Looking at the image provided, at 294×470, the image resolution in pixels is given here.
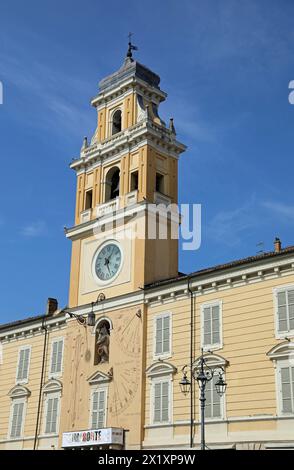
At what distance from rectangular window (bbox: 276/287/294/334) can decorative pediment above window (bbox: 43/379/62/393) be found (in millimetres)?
15884

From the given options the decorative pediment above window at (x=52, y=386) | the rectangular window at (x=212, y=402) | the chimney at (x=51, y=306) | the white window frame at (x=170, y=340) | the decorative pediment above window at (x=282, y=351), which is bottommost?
the rectangular window at (x=212, y=402)

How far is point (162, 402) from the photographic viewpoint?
31.5 meters

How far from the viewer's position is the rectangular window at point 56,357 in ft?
128

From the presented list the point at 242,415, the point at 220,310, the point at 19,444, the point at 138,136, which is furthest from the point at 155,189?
the point at 19,444

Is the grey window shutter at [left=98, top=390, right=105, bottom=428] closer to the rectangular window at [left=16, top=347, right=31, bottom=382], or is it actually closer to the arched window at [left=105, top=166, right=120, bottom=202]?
the rectangular window at [left=16, top=347, right=31, bottom=382]

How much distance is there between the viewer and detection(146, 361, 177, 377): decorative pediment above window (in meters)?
31.6

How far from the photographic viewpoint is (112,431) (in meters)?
32.0

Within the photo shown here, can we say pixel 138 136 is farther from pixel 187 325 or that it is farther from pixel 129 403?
pixel 129 403

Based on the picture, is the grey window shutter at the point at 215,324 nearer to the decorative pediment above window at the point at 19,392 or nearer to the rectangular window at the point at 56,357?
the rectangular window at the point at 56,357

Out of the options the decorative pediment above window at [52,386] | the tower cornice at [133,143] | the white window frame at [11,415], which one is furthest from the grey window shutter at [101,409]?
the tower cornice at [133,143]

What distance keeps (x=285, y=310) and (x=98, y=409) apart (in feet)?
41.2

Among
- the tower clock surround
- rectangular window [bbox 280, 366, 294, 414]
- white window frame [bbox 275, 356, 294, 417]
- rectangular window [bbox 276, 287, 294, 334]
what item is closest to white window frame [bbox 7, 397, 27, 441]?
the tower clock surround

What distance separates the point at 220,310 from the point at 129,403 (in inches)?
280

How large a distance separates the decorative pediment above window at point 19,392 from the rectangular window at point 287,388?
62.4 feet
